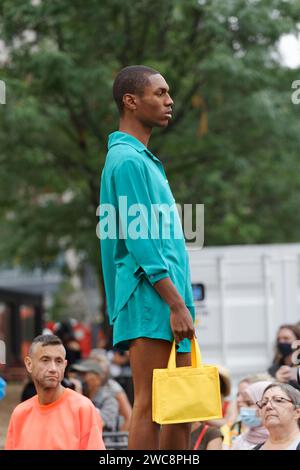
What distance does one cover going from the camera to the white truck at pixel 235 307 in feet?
49.3

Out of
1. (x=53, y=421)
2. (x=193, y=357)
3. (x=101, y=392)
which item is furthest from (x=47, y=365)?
(x=101, y=392)

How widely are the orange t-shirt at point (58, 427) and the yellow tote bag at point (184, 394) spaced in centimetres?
34

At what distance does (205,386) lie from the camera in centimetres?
484

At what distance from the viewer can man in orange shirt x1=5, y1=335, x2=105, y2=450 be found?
5.05 metres

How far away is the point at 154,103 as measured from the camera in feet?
17.1

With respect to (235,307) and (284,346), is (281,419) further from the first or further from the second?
(235,307)

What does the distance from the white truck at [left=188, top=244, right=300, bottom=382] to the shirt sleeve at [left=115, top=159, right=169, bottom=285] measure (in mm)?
9884

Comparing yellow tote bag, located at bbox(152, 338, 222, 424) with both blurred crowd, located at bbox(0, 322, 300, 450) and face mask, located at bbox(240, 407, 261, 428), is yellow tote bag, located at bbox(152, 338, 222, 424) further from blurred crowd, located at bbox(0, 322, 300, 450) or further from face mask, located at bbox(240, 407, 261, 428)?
face mask, located at bbox(240, 407, 261, 428)

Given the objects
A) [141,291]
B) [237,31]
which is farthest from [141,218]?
[237,31]

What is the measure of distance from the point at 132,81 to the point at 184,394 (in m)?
1.33

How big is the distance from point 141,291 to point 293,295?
36.3 ft

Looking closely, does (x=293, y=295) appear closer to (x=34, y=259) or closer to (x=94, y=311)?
(x=34, y=259)

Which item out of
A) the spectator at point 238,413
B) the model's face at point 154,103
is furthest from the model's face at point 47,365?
the spectator at point 238,413
